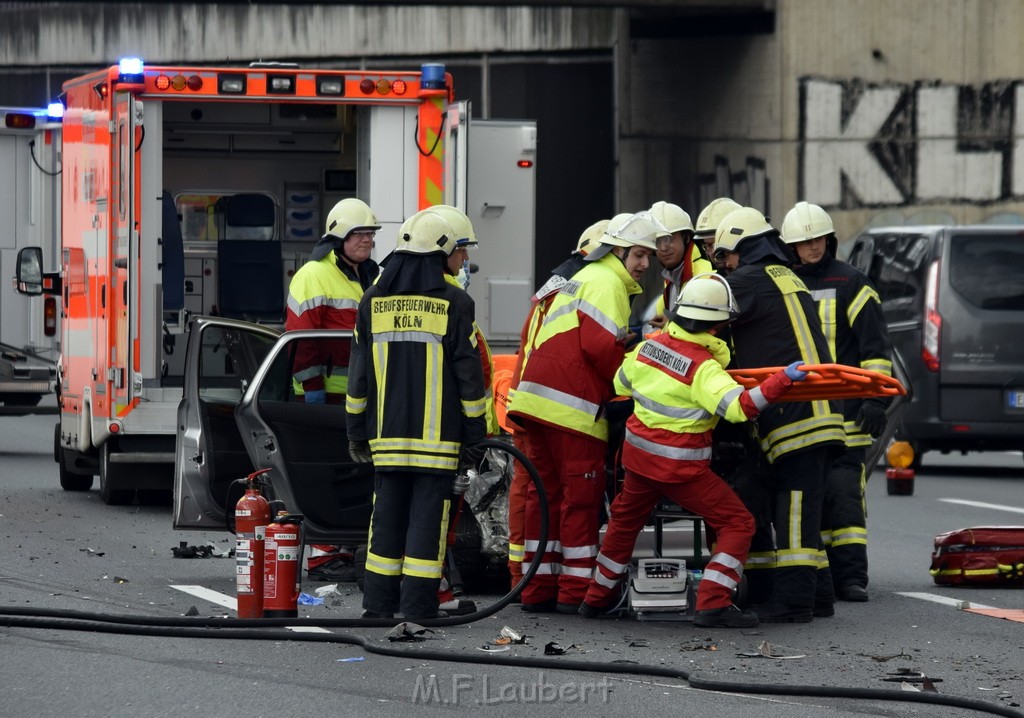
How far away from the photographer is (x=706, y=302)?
828cm

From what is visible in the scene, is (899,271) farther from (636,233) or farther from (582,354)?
(582,354)

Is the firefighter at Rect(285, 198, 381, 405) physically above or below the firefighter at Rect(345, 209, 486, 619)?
above

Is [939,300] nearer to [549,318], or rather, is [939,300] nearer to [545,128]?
[549,318]

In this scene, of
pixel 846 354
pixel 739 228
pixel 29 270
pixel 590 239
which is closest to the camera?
pixel 739 228

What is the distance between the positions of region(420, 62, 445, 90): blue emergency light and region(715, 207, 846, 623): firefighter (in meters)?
3.89

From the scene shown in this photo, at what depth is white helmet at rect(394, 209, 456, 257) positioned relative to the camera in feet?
27.3

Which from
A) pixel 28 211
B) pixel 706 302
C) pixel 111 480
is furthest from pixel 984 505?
pixel 28 211

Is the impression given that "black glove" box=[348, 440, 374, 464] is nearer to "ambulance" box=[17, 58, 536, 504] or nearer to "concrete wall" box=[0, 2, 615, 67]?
"ambulance" box=[17, 58, 536, 504]

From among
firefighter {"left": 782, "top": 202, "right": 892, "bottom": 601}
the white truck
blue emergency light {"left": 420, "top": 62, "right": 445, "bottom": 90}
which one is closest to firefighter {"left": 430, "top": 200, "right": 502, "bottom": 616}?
firefighter {"left": 782, "top": 202, "right": 892, "bottom": 601}

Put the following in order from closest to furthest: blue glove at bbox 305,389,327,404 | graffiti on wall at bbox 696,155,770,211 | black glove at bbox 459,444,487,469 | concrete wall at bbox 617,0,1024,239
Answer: black glove at bbox 459,444,487,469
blue glove at bbox 305,389,327,404
concrete wall at bbox 617,0,1024,239
graffiti on wall at bbox 696,155,770,211

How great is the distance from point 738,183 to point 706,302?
1808cm

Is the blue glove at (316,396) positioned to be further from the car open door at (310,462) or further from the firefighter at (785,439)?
the firefighter at (785,439)

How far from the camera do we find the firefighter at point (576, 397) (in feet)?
28.6

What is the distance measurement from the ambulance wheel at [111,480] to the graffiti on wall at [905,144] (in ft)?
45.0
